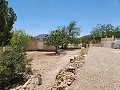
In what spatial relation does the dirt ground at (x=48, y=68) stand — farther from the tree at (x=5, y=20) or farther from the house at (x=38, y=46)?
the house at (x=38, y=46)

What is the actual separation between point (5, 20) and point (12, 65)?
17.4 m

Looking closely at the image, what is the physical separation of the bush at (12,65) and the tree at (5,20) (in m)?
14.2

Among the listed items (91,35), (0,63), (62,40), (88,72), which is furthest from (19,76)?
(91,35)

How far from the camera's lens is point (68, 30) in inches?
2459

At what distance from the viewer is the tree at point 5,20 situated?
33.9 meters

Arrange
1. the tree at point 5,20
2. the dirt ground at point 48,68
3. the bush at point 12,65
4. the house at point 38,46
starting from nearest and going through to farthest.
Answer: the dirt ground at point 48,68 < the bush at point 12,65 < the tree at point 5,20 < the house at point 38,46

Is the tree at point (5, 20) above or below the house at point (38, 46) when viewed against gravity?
above

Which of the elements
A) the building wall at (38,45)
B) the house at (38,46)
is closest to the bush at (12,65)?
the house at (38,46)

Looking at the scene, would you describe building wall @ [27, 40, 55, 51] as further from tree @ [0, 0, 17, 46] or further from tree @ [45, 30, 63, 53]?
tree @ [0, 0, 17, 46]

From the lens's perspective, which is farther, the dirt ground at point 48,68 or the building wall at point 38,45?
the building wall at point 38,45

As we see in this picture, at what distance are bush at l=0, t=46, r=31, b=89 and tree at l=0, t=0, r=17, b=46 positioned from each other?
1418 centimetres

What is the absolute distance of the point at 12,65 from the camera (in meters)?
18.0

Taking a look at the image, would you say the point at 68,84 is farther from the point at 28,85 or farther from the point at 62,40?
the point at 62,40

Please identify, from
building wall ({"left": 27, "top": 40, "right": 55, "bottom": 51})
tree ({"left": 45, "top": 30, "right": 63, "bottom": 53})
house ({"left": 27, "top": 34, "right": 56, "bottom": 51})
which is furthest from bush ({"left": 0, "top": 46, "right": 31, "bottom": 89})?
building wall ({"left": 27, "top": 40, "right": 55, "bottom": 51})
